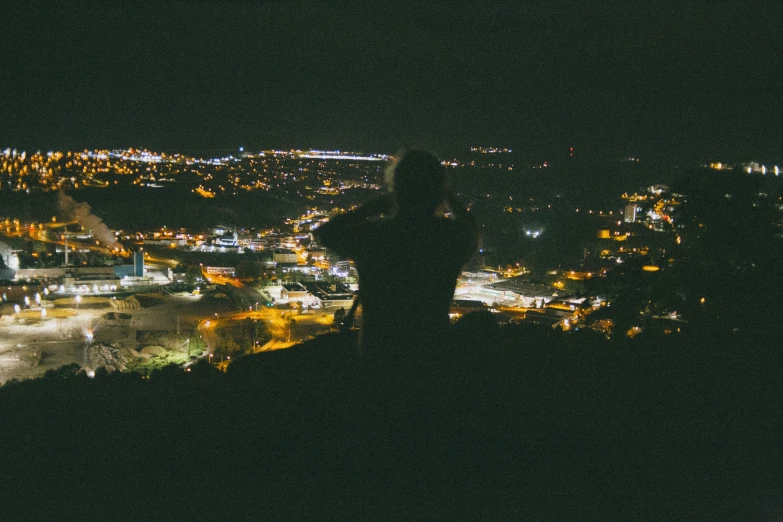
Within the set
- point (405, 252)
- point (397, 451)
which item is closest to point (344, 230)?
point (405, 252)

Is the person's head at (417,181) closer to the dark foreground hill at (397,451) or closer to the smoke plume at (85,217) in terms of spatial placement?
the dark foreground hill at (397,451)

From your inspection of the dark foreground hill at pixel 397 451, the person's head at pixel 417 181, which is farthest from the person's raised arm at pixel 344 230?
the dark foreground hill at pixel 397 451

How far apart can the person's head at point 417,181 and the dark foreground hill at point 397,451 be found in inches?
19.0

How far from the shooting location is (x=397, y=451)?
214cm

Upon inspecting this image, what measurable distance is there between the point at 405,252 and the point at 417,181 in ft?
0.76

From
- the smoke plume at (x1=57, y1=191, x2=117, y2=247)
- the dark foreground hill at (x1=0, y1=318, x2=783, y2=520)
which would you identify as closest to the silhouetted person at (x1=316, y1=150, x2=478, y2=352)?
the dark foreground hill at (x1=0, y1=318, x2=783, y2=520)

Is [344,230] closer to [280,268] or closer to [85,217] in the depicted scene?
[280,268]

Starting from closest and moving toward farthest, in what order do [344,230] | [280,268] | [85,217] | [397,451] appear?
[344,230], [397,451], [280,268], [85,217]

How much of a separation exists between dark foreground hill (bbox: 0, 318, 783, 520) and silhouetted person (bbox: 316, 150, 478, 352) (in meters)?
0.10

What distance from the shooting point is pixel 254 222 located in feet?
132

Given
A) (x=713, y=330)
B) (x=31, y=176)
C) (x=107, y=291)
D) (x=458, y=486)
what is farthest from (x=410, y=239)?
(x=31, y=176)

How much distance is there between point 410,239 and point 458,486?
38.6 inches

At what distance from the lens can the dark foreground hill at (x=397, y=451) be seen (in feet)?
6.98

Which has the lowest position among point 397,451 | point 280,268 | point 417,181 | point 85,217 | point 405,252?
point 280,268
